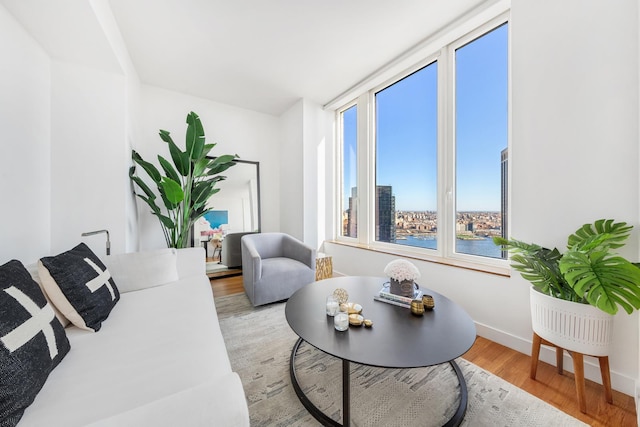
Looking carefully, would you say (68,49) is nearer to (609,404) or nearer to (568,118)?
(568,118)

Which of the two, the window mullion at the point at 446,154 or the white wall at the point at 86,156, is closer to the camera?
the white wall at the point at 86,156

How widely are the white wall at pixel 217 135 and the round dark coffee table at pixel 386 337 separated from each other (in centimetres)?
246

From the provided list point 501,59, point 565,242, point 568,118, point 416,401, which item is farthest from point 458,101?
point 416,401

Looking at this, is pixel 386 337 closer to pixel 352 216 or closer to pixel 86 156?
pixel 352 216

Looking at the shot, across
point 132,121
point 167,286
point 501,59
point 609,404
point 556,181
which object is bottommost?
point 609,404

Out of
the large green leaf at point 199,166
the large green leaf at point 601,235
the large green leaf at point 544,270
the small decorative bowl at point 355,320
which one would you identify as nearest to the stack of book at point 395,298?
the small decorative bowl at point 355,320

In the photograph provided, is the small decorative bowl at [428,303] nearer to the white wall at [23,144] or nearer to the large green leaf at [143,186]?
the white wall at [23,144]

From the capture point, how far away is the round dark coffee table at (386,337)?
3.06 feet

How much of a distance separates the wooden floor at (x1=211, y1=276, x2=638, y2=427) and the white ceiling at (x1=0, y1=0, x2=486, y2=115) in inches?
103

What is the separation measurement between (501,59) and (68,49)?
3.43 metres

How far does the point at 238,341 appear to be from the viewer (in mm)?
1722

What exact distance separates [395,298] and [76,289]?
1677 mm

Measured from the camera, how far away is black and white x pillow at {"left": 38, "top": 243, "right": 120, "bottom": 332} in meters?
1.06

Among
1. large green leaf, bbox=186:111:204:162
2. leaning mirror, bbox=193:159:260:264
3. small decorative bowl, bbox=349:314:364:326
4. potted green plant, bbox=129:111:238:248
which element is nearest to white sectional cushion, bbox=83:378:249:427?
small decorative bowl, bbox=349:314:364:326
